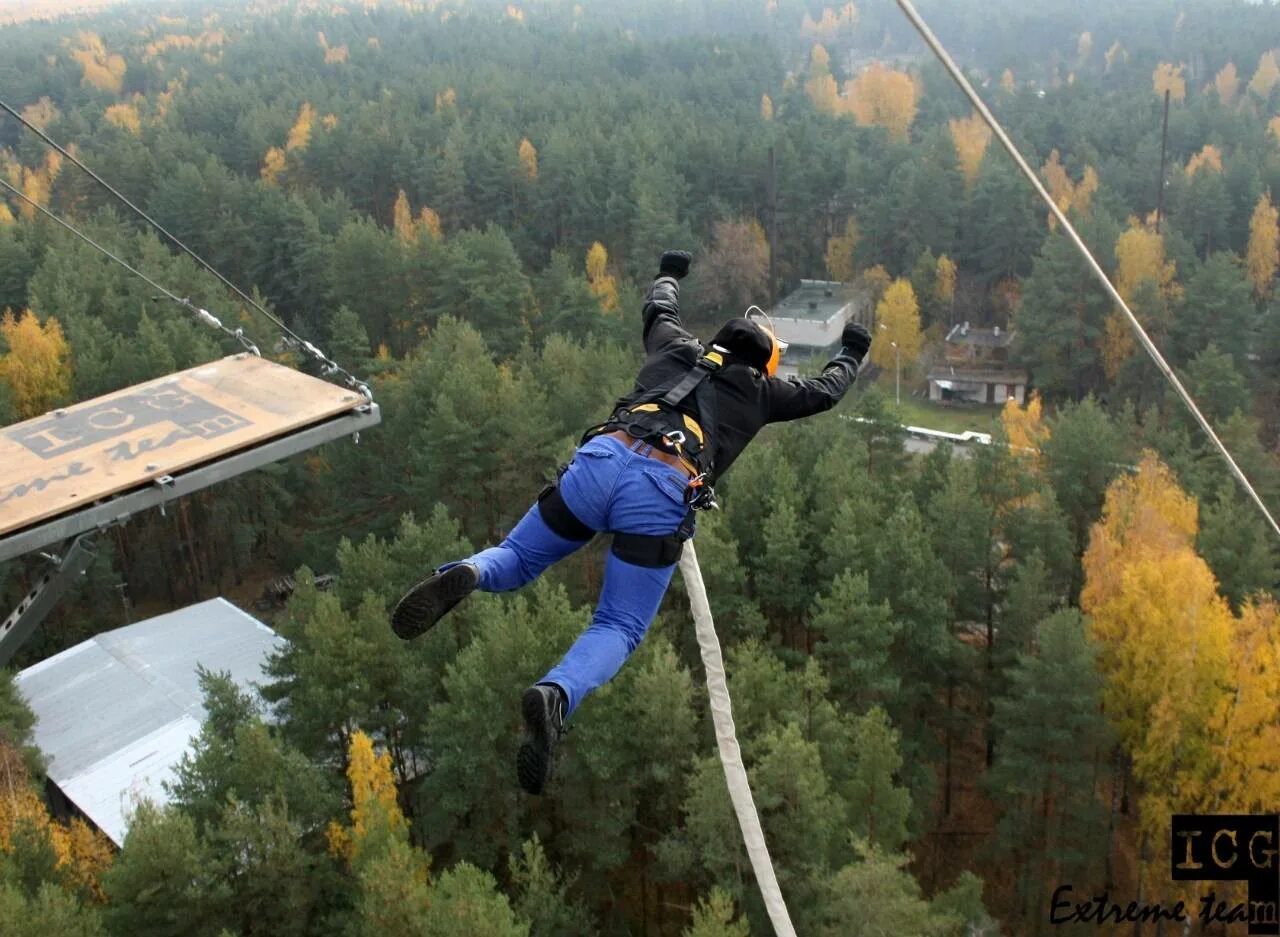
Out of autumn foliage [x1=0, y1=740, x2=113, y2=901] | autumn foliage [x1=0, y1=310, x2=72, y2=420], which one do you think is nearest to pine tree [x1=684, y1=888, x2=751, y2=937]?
autumn foliage [x1=0, y1=740, x2=113, y2=901]

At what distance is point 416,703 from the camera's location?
15609 mm

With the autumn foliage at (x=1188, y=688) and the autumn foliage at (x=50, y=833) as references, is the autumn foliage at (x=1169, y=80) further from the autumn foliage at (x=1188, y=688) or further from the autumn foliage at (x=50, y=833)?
the autumn foliage at (x=50, y=833)

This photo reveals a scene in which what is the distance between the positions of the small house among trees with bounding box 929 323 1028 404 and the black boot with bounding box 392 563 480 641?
3566cm

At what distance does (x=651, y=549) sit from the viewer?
5.07m

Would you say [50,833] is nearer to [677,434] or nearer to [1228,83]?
[677,434]

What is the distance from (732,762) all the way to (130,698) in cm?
1770

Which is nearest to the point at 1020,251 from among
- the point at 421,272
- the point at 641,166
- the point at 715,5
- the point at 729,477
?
the point at 641,166

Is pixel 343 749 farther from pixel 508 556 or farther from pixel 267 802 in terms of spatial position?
pixel 508 556

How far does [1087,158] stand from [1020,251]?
7796mm

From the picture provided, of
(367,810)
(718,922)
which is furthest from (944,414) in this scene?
(718,922)

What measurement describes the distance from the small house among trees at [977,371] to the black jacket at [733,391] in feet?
112

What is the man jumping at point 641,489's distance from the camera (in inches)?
193

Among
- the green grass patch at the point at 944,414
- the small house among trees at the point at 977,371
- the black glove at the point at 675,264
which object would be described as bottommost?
the green grass patch at the point at 944,414

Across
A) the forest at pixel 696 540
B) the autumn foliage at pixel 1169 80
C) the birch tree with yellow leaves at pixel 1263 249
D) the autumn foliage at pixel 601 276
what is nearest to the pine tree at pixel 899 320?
the forest at pixel 696 540
